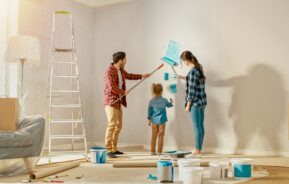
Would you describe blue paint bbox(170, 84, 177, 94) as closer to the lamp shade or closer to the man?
the man

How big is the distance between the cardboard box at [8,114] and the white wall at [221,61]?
3167 mm

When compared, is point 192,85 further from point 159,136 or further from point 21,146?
point 21,146

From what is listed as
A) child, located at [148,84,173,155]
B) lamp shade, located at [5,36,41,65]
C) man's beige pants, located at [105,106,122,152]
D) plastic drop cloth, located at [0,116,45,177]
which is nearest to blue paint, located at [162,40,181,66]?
child, located at [148,84,173,155]

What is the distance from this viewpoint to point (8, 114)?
4145mm

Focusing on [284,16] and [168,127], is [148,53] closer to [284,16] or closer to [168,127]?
[168,127]

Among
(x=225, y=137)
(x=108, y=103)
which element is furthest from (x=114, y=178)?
(x=225, y=137)

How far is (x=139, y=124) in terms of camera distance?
7.24 meters

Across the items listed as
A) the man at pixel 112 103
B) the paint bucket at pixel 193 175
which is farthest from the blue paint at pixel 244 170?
the man at pixel 112 103

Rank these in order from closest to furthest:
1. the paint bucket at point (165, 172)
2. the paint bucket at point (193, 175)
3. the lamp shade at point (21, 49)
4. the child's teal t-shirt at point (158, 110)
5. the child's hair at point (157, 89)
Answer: the paint bucket at point (193, 175) < the paint bucket at point (165, 172) < the lamp shade at point (21, 49) < the child's teal t-shirt at point (158, 110) < the child's hair at point (157, 89)

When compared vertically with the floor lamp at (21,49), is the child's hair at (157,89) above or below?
below

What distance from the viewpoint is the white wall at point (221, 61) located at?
6.05 meters

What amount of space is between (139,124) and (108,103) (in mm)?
1357

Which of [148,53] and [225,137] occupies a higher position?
[148,53]

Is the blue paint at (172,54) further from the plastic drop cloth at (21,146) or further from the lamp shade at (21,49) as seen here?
the plastic drop cloth at (21,146)
